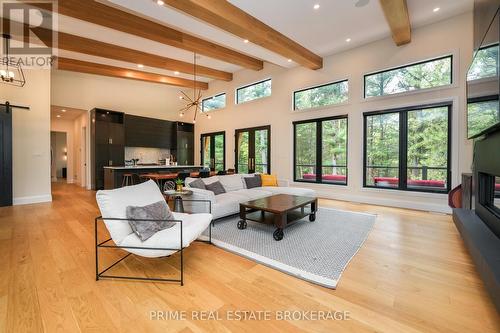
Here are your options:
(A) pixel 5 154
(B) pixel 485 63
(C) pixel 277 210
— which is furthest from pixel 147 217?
(A) pixel 5 154

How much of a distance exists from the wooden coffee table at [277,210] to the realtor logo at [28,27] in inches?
188

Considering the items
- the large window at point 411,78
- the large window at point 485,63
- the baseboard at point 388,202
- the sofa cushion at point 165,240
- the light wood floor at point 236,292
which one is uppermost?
the large window at point 411,78

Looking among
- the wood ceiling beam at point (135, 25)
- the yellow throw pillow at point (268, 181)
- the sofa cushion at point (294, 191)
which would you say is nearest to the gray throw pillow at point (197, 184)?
the sofa cushion at point (294, 191)

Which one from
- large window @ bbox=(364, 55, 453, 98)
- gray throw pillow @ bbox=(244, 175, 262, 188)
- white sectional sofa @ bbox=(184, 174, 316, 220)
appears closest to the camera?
white sectional sofa @ bbox=(184, 174, 316, 220)

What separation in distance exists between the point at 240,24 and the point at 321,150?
385 cm

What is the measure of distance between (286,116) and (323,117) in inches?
47.5

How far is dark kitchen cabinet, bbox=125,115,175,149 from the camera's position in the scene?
27.4 ft

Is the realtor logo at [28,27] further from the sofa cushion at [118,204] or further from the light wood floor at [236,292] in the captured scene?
the light wood floor at [236,292]

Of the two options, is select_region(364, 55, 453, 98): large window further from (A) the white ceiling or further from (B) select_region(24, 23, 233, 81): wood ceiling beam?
(B) select_region(24, 23, 233, 81): wood ceiling beam

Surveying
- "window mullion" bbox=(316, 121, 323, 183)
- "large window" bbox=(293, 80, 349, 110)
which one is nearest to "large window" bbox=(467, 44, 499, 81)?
"large window" bbox=(293, 80, 349, 110)

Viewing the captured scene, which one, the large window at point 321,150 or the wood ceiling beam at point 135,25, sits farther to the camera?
the large window at point 321,150

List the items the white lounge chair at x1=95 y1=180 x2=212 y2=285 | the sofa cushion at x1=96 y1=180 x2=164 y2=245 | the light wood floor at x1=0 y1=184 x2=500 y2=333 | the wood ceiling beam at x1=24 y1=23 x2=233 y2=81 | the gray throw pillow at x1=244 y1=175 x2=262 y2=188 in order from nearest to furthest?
the light wood floor at x1=0 y1=184 x2=500 y2=333 → the white lounge chair at x1=95 y1=180 x2=212 y2=285 → the sofa cushion at x1=96 y1=180 x2=164 y2=245 → the wood ceiling beam at x1=24 y1=23 x2=233 y2=81 → the gray throw pillow at x1=244 y1=175 x2=262 y2=188

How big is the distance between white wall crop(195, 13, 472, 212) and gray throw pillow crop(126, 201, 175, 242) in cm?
486

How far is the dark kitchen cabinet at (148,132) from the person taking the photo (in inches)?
329
